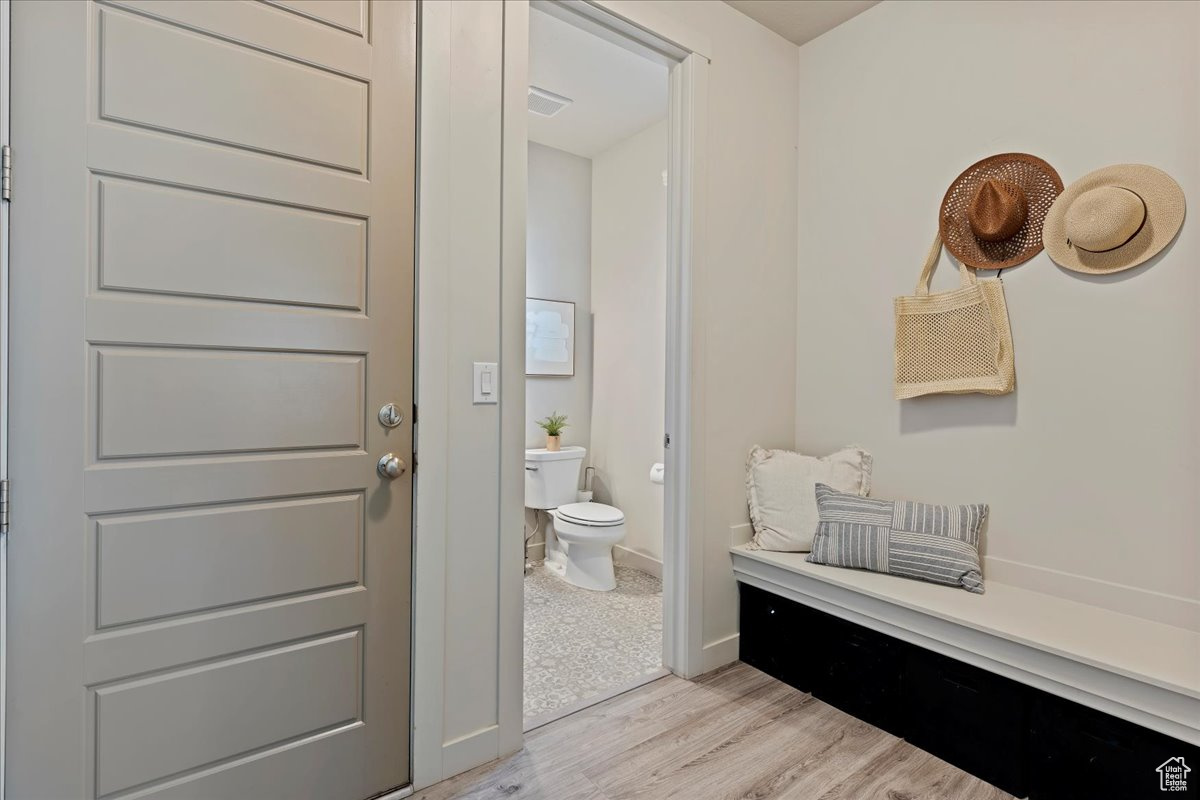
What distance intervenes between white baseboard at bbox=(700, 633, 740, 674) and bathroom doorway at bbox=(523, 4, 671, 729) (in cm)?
27

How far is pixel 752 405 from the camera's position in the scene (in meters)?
2.40

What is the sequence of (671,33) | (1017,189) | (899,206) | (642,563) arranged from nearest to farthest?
1. (1017,189)
2. (671,33)
3. (899,206)
4. (642,563)

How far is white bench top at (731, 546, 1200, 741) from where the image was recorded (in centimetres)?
136

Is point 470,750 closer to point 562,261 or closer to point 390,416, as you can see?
point 390,416

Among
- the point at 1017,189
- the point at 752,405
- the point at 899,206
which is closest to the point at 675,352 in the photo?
the point at 752,405

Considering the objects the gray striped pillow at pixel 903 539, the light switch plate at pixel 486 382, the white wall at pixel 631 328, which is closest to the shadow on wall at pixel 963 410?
the gray striped pillow at pixel 903 539

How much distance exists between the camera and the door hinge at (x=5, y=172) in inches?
42.4

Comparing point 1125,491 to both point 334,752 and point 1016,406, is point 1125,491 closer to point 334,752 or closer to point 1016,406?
point 1016,406

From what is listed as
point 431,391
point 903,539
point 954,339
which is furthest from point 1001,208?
point 431,391

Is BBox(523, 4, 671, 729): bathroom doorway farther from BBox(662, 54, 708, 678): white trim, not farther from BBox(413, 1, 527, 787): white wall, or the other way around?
BBox(413, 1, 527, 787): white wall

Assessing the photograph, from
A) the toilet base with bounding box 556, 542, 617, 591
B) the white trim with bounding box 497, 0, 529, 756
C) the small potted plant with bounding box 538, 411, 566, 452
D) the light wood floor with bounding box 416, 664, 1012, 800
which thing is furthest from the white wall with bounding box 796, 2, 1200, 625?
the small potted plant with bounding box 538, 411, 566, 452

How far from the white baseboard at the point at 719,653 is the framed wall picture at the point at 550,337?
1.91m

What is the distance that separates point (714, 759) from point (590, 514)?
1489 mm

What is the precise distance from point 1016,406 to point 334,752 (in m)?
2.27
